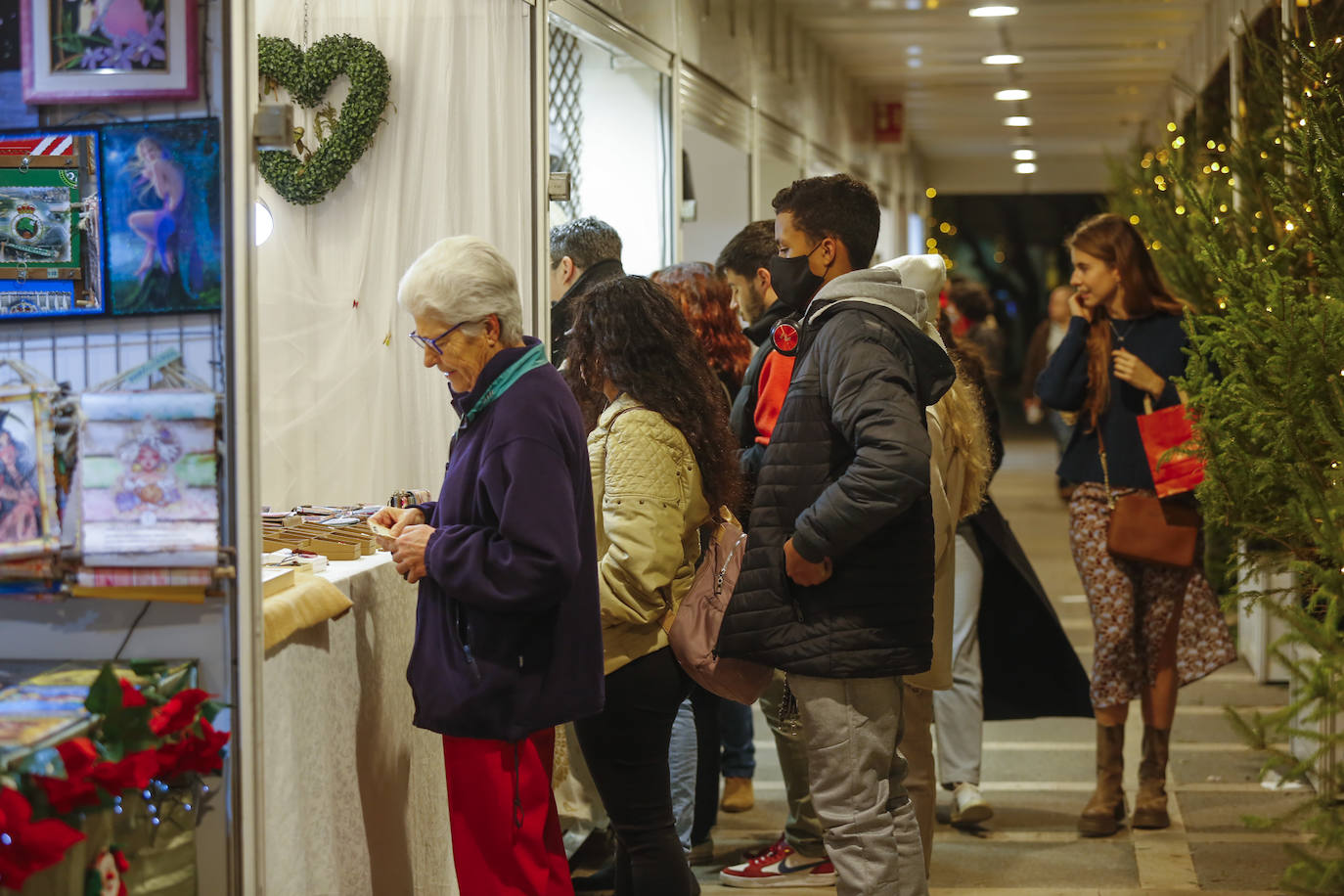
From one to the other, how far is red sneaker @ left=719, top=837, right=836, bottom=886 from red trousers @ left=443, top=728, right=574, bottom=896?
5.14 ft

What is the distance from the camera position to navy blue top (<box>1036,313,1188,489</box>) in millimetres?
4605

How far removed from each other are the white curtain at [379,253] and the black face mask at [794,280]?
1.04m

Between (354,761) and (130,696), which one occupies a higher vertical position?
(130,696)

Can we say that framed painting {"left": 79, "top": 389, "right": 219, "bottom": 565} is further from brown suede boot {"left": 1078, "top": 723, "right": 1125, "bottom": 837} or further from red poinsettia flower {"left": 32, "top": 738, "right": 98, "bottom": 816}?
brown suede boot {"left": 1078, "top": 723, "right": 1125, "bottom": 837}

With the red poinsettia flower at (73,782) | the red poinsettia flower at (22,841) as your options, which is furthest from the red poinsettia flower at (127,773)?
the red poinsettia flower at (22,841)

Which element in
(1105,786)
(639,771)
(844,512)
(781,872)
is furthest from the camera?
(1105,786)

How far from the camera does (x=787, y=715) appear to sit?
3.42 m

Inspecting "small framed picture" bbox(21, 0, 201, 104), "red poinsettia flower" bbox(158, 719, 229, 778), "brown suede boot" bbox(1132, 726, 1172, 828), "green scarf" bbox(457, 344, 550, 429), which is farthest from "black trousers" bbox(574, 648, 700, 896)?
"brown suede boot" bbox(1132, 726, 1172, 828)

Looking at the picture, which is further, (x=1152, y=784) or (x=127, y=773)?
(x=1152, y=784)

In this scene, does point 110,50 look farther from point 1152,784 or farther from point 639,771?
point 1152,784

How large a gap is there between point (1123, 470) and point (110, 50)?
126 inches

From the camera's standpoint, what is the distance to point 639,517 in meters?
3.22

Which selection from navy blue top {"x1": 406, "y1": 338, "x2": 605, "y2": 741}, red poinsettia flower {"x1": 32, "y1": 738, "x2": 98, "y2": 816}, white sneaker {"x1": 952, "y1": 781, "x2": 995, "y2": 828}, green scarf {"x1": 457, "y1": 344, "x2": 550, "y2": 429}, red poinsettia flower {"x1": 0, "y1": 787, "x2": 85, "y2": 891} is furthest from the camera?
white sneaker {"x1": 952, "y1": 781, "x2": 995, "y2": 828}

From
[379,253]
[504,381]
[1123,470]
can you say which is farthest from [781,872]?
[504,381]
